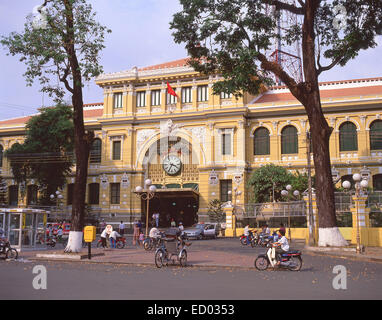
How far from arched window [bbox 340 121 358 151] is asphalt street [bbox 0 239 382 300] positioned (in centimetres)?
2778

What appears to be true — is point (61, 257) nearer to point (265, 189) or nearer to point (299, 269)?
point (299, 269)

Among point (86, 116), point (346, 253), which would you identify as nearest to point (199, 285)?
point (346, 253)

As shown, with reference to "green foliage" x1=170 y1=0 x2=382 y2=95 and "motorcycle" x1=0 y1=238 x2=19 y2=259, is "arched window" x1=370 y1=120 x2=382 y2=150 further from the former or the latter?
"motorcycle" x1=0 y1=238 x2=19 y2=259

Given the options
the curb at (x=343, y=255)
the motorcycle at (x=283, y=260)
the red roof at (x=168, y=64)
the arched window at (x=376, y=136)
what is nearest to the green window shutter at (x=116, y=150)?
the red roof at (x=168, y=64)

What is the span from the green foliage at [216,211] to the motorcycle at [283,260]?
2473cm

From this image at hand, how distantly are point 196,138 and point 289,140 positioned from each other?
865 cm

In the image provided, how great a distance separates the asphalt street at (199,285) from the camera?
321 inches

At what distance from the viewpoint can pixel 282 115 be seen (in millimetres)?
41438

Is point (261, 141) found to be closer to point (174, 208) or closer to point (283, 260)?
point (174, 208)

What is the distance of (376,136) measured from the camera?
127 ft

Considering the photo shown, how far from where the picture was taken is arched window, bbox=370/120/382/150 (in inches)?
1526

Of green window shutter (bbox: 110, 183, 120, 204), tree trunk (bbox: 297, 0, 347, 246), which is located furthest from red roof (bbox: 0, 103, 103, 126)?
tree trunk (bbox: 297, 0, 347, 246)

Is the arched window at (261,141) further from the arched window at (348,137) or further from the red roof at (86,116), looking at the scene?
the red roof at (86,116)
